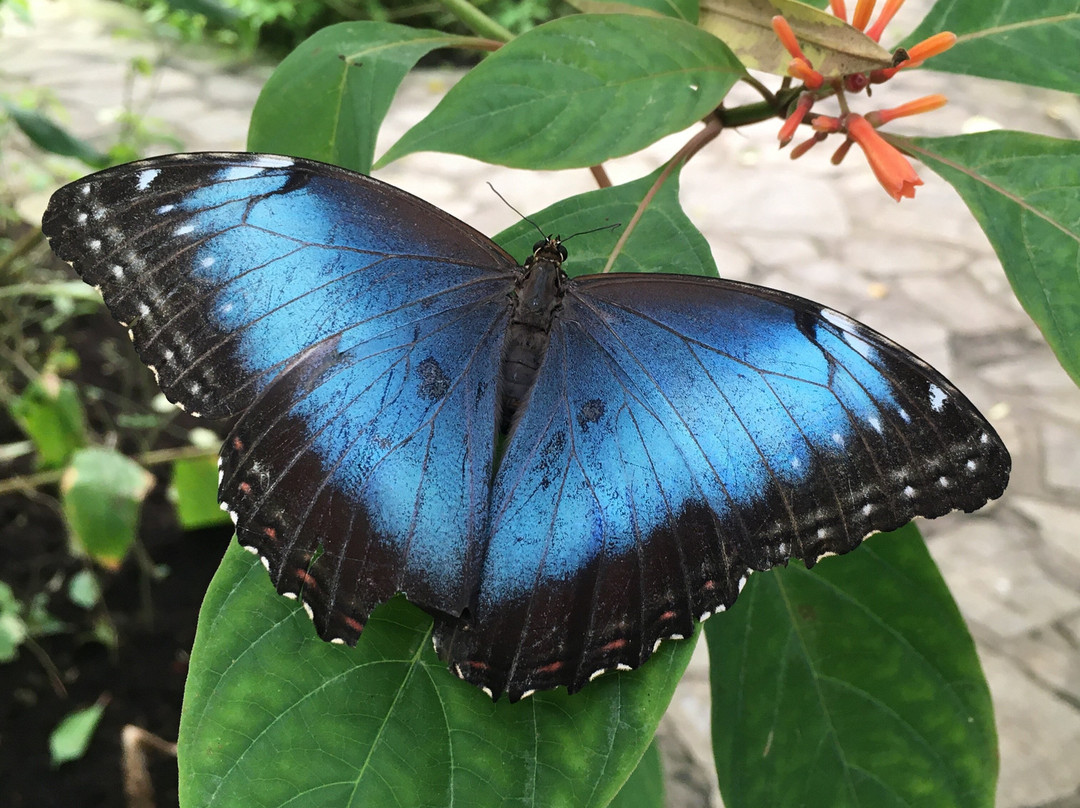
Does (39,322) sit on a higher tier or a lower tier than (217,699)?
lower

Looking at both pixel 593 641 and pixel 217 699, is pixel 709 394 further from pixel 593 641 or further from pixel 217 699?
pixel 217 699

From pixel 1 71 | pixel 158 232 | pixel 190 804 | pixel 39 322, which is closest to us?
pixel 190 804

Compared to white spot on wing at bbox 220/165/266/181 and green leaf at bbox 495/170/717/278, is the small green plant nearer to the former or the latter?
green leaf at bbox 495/170/717/278

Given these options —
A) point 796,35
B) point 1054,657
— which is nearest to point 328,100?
point 796,35

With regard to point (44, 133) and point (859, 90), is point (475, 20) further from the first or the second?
point (44, 133)

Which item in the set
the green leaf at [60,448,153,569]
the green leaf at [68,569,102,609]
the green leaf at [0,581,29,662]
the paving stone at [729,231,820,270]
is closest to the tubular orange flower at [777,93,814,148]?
the green leaf at [60,448,153,569]

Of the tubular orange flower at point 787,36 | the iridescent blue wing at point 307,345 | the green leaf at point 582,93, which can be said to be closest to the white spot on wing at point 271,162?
the iridescent blue wing at point 307,345

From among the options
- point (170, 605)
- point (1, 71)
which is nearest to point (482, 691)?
point (170, 605)
